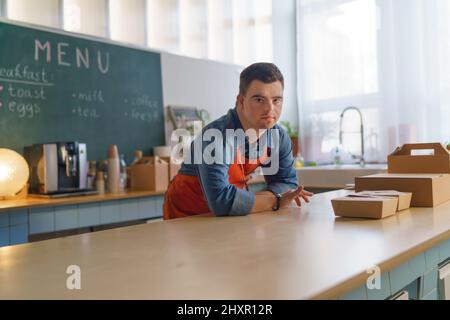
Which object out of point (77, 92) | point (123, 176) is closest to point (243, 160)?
point (123, 176)

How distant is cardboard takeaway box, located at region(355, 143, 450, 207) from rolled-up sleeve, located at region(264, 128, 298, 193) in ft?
0.91

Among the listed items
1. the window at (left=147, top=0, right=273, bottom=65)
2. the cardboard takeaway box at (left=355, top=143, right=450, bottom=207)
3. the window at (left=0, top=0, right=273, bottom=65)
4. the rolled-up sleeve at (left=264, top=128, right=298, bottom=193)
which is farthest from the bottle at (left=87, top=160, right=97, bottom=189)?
the cardboard takeaway box at (left=355, top=143, right=450, bottom=207)

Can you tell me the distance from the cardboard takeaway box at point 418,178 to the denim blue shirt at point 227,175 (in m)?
0.30

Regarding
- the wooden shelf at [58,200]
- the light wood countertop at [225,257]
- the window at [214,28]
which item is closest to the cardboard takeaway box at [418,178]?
the light wood countertop at [225,257]

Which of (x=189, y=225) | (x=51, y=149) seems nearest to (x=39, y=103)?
(x=51, y=149)

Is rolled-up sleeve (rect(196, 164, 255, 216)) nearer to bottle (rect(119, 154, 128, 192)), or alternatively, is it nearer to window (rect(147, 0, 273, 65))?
bottle (rect(119, 154, 128, 192))

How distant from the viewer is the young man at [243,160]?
57.1 inches

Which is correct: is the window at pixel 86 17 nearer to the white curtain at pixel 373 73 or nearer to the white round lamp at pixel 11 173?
the white round lamp at pixel 11 173

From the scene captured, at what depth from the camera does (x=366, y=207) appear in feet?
4.12

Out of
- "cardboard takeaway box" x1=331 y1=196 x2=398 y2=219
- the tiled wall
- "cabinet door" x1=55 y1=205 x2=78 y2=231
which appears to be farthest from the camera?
"cabinet door" x1=55 y1=205 x2=78 y2=231

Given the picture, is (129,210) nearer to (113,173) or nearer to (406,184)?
(113,173)

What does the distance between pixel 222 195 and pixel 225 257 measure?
0.55 meters

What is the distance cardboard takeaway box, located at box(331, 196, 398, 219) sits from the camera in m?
1.24

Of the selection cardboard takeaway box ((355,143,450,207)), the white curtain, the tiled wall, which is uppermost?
the white curtain
